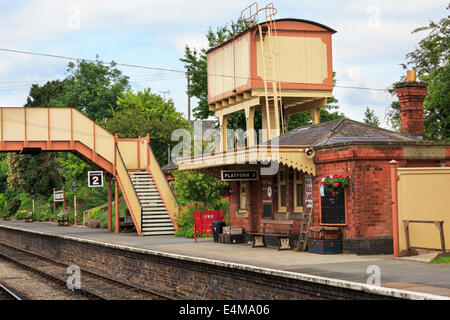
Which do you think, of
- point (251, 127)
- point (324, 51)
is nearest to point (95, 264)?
point (251, 127)

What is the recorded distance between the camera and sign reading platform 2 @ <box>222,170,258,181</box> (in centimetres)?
2050

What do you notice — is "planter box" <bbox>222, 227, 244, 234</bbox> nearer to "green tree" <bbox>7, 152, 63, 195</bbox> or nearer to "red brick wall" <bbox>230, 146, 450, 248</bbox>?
"red brick wall" <bbox>230, 146, 450, 248</bbox>

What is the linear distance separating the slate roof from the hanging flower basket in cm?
88

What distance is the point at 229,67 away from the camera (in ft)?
A: 103

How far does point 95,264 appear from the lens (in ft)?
72.7

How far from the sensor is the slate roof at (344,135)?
58.6ft

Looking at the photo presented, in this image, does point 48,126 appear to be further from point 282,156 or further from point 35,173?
point 35,173

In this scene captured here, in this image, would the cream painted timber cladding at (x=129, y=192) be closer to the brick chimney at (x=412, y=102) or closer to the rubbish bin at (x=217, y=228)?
the rubbish bin at (x=217, y=228)

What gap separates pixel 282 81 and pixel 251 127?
2452 millimetres

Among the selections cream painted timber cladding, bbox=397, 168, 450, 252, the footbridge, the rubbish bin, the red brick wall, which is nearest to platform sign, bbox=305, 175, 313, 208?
the red brick wall

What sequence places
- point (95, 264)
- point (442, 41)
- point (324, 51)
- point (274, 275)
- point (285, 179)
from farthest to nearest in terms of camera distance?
point (442, 41), point (324, 51), point (95, 264), point (285, 179), point (274, 275)

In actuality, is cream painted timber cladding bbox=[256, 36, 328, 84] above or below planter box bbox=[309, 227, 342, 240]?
above

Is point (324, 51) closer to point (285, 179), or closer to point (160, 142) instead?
point (285, 179)

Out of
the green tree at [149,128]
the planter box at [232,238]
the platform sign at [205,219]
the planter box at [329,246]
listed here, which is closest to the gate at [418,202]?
the planter box at [329,246]
